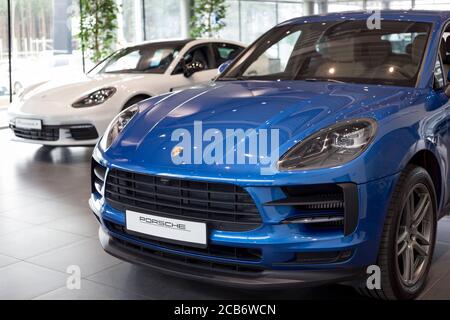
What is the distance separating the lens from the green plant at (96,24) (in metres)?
10.5

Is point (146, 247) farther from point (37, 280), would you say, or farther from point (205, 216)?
point (37, 280)

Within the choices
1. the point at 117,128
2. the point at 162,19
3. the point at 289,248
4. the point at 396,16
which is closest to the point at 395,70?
the point at 396,16

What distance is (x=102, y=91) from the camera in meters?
6.09

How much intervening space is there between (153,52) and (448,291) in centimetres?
497

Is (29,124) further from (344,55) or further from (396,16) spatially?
(396,16)

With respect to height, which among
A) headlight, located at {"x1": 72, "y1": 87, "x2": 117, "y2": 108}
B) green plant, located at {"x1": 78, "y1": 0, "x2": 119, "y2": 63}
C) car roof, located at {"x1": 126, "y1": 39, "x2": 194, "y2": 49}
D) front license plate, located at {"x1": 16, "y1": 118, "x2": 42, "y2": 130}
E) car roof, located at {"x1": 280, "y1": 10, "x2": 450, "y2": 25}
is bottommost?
front license plate, located at {"x1": 16, "y1": 118, "x2": 42, "y2": 130}

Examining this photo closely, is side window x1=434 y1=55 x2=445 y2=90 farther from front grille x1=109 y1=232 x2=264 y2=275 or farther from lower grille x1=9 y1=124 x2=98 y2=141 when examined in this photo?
lower grille x1=9 y1=124 x2=98 y2=141

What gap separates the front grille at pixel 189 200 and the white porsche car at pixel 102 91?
342cm

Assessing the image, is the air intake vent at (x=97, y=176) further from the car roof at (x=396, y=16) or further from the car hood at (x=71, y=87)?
the car hood at (x=71, y=87)

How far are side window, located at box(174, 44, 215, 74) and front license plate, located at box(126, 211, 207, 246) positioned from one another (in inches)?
175

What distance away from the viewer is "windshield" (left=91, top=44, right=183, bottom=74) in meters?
6.85

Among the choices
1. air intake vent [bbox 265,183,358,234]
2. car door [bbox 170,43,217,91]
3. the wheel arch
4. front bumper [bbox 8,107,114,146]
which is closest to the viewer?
air intake vent [bbox 265,183,358,234]

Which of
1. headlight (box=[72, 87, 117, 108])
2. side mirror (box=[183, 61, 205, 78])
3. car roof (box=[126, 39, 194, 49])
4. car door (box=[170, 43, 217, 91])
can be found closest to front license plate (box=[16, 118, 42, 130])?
headlight (box=[72, 87, 117, 108])

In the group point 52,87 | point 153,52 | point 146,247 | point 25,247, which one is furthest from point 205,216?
point 153,52
